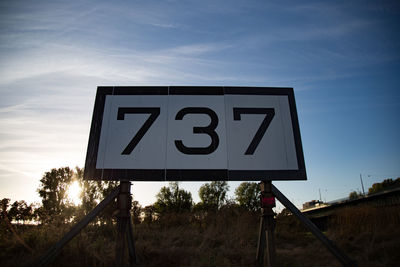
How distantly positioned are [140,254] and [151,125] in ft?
11.8

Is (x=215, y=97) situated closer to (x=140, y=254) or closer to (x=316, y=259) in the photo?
(x=140, y=254)

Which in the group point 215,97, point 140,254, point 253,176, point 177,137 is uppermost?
point 215,97

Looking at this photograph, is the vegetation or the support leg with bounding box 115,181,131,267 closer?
the support leg with bounding box 115,181,131,267

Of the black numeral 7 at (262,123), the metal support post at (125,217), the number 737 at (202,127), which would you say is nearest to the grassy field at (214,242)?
the metal support post at (125,217)

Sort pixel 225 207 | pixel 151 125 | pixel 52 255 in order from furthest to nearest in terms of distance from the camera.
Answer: pixel 225 207
pixel 151 125
pixel 52 255

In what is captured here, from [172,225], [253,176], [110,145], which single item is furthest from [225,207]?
[110,145]

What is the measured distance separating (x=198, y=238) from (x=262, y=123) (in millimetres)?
5128

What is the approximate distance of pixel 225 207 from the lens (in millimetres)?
10117

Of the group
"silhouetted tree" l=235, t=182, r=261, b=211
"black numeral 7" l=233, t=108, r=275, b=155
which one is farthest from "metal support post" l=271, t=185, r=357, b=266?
"silhouetted tree" l=235, t=182, r=261, b=211

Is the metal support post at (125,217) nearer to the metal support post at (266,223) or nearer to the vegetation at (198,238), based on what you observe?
the vegetation at (198,238)

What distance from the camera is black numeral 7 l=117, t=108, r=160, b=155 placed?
13.2 feet

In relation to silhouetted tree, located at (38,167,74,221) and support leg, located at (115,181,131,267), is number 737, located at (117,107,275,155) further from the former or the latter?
silhouetted tree, located at (38,167,74,221)

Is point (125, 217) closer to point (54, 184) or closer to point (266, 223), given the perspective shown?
point (266, 223)

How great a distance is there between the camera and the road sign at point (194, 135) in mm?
3936
